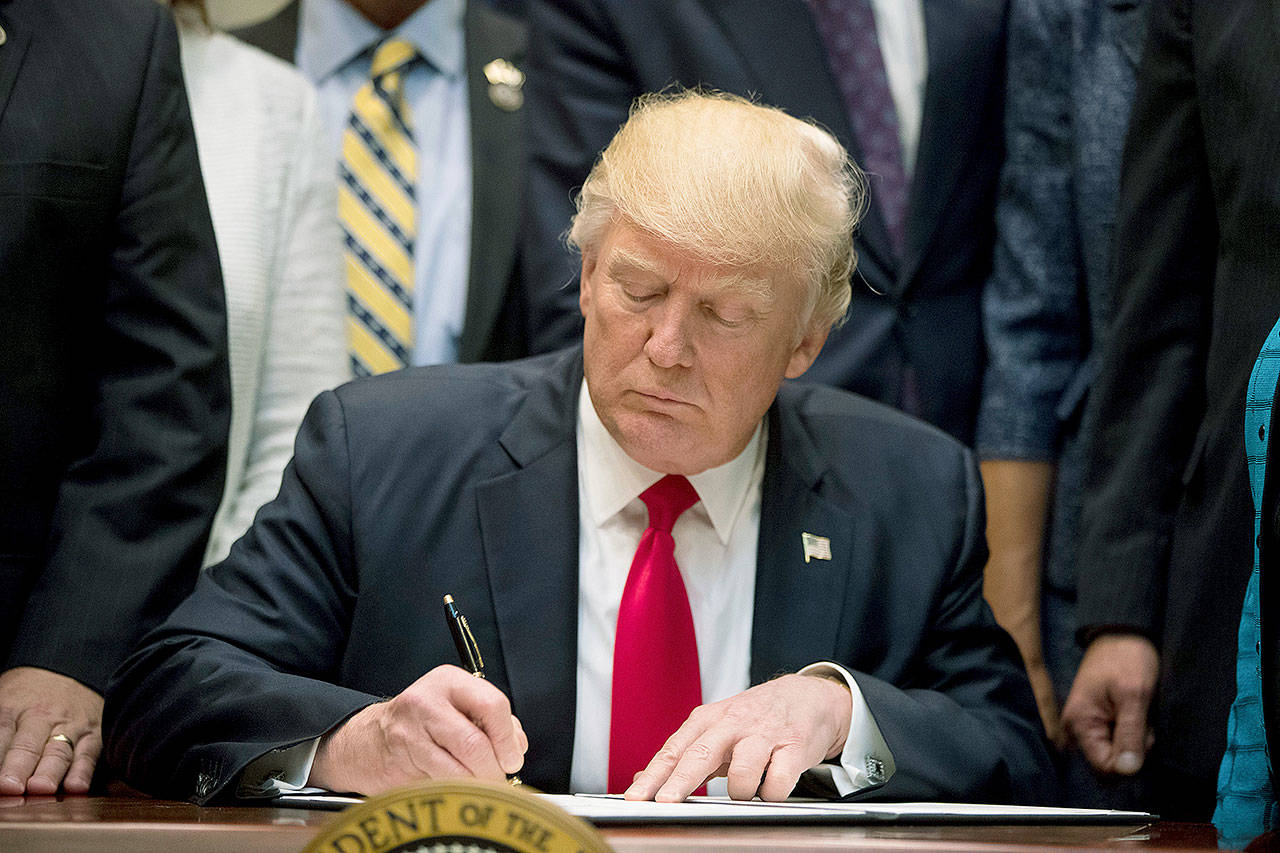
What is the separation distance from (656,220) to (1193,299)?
0.93 meters

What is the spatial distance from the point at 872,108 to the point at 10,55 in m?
1.54

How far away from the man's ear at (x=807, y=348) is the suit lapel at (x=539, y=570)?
36cm

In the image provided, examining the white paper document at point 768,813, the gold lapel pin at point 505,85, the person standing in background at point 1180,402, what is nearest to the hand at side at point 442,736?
the white paper document at point 768,813

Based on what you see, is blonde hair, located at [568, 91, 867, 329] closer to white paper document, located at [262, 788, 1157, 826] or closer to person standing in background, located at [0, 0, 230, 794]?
person standing in background, located at [0, 0, 230, 794]

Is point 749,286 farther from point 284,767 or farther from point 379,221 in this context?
point 379,221

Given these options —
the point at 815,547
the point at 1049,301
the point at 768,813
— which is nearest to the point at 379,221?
the point at 815,547

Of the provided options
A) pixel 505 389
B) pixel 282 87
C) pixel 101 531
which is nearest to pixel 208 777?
pixel 101 531

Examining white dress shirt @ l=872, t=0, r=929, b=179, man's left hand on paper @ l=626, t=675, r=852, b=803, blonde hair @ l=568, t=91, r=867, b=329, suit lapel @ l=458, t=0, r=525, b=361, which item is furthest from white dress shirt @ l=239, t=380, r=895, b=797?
white dress shirt @ l=872, t=0, r=929, b=179

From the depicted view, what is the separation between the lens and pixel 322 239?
104 inches

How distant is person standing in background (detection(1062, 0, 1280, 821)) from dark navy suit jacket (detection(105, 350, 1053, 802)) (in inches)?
7.5

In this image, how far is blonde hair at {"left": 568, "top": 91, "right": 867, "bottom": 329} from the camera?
1.98 metres

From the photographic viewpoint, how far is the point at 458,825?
3.41 feet

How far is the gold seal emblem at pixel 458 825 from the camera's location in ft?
3.37

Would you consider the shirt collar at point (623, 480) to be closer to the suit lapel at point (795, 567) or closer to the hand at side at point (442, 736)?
the suit lapel at point (795, 567)
